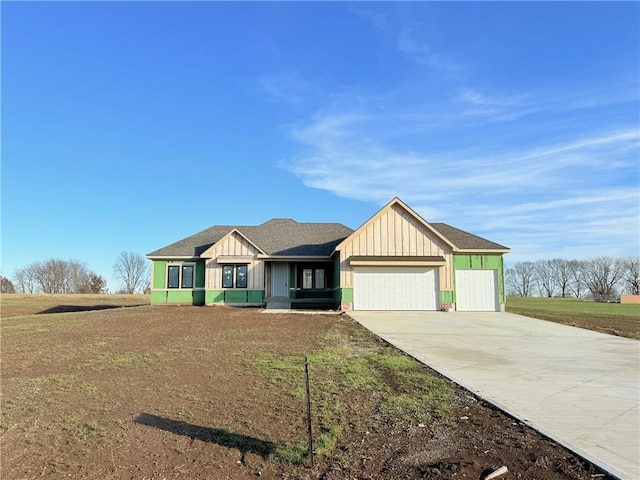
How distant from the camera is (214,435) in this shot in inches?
199

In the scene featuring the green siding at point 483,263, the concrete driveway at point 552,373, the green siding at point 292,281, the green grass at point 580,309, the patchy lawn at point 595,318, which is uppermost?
the green siding at point 483,263

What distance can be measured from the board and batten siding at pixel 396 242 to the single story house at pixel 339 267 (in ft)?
0.17

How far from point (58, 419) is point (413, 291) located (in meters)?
18.5

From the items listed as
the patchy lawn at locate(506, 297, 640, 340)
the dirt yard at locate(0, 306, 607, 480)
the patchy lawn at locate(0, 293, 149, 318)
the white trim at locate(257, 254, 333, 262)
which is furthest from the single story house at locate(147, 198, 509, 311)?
the dirt yard at locate(0, 306, 607, 480)

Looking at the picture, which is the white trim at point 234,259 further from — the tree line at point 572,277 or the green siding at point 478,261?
the tree line at point 572,277

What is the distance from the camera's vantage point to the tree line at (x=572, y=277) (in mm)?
79875

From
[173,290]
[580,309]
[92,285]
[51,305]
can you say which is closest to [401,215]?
[173,290]

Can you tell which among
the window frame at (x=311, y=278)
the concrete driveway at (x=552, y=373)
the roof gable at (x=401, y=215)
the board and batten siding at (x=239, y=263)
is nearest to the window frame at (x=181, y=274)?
the board and batten siding at (x=239, y=263)

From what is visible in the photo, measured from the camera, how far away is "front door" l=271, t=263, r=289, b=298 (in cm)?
2580

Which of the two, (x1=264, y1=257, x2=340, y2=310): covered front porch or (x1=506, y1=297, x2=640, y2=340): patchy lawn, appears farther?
(x1=264, y1=257, x2=340, y2=310): covered front porch

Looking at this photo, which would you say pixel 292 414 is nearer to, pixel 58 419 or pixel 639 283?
pixel 58 419

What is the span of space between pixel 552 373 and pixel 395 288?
A: 1386 cm

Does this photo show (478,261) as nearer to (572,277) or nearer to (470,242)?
(470,242)

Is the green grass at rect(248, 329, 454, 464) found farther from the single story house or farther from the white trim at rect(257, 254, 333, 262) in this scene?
the white trim at rect(257, 254, 333, 262)
